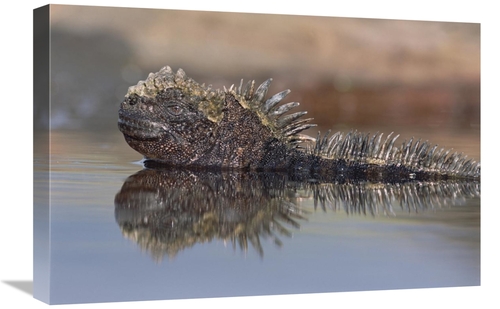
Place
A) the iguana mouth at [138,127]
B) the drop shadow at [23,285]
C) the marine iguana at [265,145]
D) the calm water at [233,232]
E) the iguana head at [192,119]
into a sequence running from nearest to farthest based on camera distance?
1. the calm water at [233,232]
2. the drop shadow at [23,285]
3. the iguana mouth at [138,127]
4. the iguana head at [192,119]
5. the marine iguana at [265,145]

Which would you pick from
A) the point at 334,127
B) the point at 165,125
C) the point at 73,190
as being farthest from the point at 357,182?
the point at 73,190

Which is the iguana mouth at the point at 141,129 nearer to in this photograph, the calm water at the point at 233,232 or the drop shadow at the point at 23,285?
the calm water at the point at 233,232

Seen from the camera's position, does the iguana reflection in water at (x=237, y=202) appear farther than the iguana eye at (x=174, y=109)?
No

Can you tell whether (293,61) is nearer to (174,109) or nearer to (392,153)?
(174,109)

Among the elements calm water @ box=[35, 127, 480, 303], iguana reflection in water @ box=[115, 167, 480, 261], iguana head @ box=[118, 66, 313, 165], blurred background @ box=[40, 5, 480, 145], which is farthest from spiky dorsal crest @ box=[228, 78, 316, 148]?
calm water @ box=[35, 127, 480, 303]

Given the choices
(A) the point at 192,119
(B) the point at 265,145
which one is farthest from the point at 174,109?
(B) the point at 265,145

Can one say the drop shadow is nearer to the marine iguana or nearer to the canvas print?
the canvas print

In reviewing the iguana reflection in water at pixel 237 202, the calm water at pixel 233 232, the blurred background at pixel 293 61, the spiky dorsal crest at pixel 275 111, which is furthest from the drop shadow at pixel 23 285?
the spiky dorsal crest at pixel 275 111
